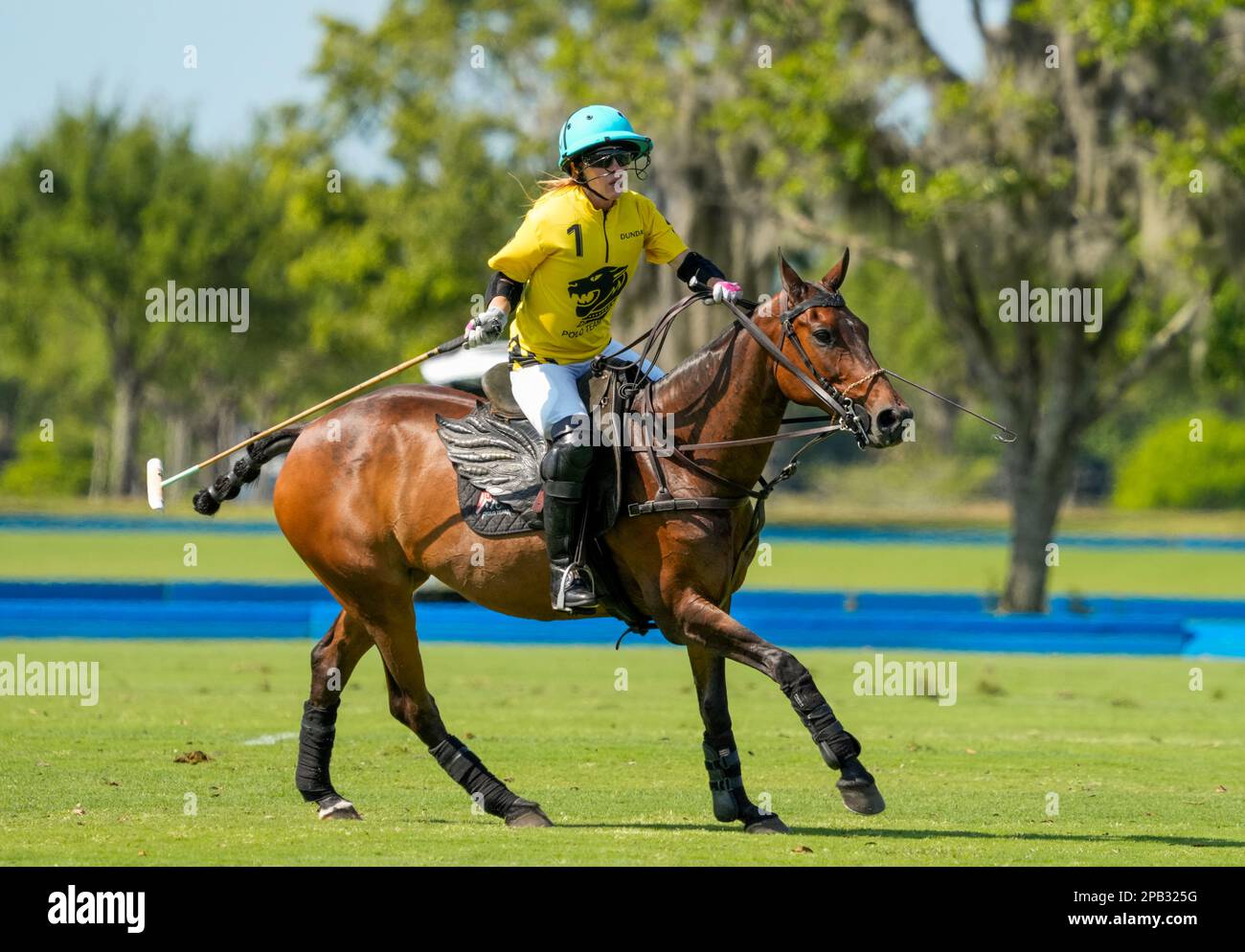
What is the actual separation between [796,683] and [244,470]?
12.0ft

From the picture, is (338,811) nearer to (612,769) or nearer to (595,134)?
(612,769)

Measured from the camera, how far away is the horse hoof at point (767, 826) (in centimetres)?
901

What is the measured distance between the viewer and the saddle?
29.6 ft

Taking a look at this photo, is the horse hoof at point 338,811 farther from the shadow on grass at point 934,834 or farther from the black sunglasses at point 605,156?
the black sunglasses at point 605,156

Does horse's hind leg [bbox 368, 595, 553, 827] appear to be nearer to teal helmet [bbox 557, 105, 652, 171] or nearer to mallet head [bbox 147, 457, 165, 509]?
mallet head [bbox 147, 457, 165, 509]

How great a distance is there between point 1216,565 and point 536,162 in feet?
51.2

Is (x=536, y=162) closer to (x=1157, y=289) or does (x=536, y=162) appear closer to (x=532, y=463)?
(x=1157, y=289)

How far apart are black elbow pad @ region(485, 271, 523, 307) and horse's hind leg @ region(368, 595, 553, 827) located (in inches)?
68.0

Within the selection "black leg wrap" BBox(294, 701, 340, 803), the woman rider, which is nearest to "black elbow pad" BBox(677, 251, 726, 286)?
the woman rider

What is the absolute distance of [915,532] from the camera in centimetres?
4628

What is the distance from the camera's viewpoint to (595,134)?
350 inches

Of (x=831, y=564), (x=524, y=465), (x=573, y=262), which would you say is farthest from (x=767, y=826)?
(x=831, y=564)

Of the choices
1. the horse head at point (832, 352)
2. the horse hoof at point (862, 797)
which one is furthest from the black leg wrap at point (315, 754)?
the horse head at point (832, 352)

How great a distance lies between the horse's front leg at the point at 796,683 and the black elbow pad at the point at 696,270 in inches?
62.1
